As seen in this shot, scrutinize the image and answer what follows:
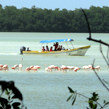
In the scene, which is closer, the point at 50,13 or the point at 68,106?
the point at 68,106

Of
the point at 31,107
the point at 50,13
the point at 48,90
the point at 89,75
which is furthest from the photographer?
the point at 50,13

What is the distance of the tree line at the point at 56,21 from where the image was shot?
387 feet

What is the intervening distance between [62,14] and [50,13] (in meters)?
5.48

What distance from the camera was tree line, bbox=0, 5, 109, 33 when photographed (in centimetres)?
11781

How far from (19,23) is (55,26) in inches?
435

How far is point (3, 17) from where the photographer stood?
124m

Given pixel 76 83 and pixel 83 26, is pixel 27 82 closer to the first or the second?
pixel 76 83

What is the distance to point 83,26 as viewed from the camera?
4673 inches

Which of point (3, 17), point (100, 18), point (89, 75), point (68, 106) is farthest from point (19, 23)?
point (68, 106)

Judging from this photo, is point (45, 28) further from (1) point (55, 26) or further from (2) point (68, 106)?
(2) point (68, 106)

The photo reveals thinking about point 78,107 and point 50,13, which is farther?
point 50,13

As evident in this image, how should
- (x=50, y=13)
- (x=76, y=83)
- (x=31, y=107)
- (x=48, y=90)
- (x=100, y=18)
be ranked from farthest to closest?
(x=50, y=13) → (x=100, y=18) → (x=76, y=83) → (x=48, y=90) → (x=31, y=107)

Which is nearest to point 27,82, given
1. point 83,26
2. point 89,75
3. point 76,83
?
point 76,83

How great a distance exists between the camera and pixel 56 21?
122 m
